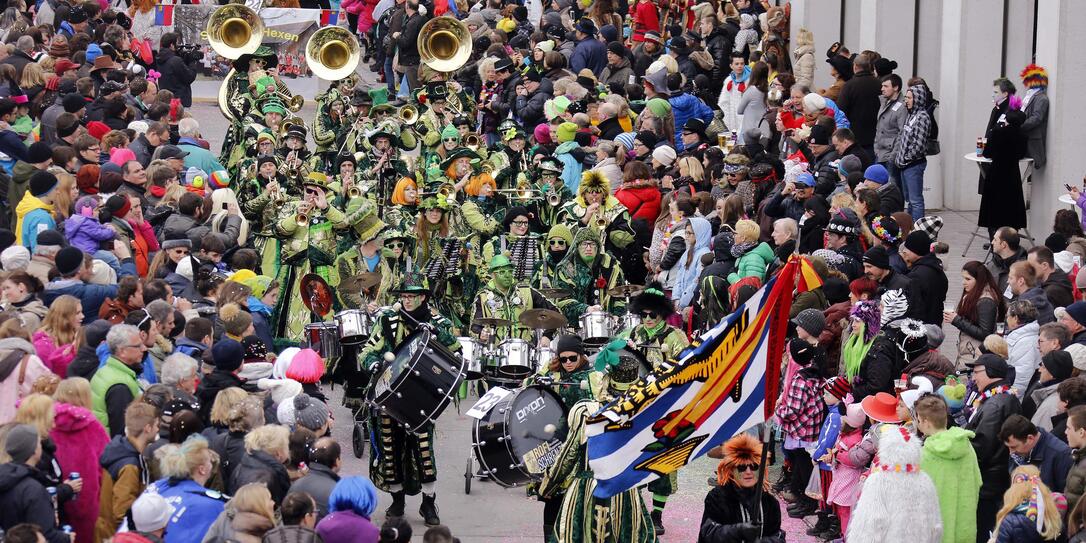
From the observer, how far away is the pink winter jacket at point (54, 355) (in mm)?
10602

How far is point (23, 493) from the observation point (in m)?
8.22

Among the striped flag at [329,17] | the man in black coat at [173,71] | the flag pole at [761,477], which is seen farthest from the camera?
the striped flag at [329,17]

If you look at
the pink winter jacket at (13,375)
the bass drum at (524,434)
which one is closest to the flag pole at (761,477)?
the bass drum at (524,434)

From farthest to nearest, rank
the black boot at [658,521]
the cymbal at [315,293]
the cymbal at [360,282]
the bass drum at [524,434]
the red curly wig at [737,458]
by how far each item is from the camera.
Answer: the cymbal at [315,293]
the cymbal at [360,282]
the black boot at [658,521]
the bass drum at [524,434]
the red curly wig at [737,458]

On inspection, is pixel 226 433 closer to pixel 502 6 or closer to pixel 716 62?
pixel 716 62

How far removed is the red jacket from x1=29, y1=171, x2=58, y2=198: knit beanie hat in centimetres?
568

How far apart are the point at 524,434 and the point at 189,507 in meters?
2.74

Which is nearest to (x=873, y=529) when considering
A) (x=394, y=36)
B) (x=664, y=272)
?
(x=664, y=272)

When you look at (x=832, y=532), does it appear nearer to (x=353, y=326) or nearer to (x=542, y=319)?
(x=542, y=319)

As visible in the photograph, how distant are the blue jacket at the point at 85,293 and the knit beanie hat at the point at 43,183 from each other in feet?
6.79

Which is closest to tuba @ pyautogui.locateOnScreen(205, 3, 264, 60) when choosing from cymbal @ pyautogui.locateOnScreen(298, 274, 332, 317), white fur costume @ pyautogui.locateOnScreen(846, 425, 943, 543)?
cymbal @ pyautogui.locateOnScreen(298, 274, 332, 317)

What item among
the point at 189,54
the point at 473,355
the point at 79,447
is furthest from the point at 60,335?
the point at 189,54

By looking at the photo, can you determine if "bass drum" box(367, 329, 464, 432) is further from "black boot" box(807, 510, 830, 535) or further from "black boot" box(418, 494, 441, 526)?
"black boot" box(807, 510, 830, 535)

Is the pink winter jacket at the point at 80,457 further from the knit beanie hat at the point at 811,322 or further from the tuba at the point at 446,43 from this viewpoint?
the tuba at the point at 446,43
